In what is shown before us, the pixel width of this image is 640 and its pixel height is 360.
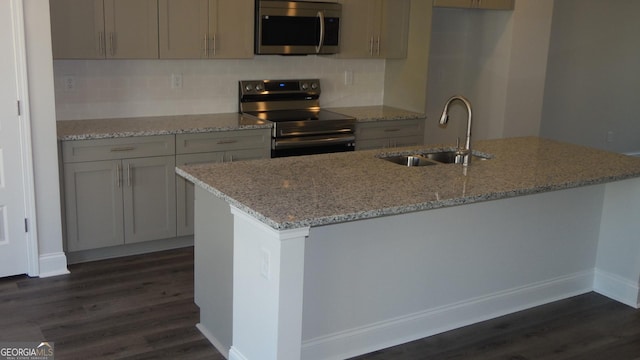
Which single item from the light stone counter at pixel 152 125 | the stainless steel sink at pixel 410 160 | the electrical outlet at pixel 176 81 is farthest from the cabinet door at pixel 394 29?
the stainless steel sink at pixel 410 160

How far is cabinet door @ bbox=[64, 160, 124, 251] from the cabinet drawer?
1.8 inches

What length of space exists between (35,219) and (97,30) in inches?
51.7

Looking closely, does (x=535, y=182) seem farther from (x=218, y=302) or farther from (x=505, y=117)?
(x=505, y=117)

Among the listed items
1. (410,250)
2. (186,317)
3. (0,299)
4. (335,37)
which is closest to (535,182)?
(410,250)

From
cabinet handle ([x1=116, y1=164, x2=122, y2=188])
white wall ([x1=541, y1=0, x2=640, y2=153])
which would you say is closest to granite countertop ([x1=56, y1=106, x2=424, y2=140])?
cabinet handle ([x1=116, y1=164, x2=122, y2=188])

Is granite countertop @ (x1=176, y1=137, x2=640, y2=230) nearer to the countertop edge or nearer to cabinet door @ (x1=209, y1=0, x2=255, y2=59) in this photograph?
the countertop edge

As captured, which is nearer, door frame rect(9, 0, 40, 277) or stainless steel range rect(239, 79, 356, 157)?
door frame rect(9, 0, 40, 277)

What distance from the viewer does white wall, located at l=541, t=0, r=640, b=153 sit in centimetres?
764

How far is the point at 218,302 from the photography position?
3.54 meters

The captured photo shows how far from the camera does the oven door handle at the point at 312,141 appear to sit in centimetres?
530

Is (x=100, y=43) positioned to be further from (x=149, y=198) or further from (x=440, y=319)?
(x=440, y=319)

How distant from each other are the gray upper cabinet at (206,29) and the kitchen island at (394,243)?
1.69 metres

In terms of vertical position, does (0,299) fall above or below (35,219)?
below

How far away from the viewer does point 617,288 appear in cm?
445
